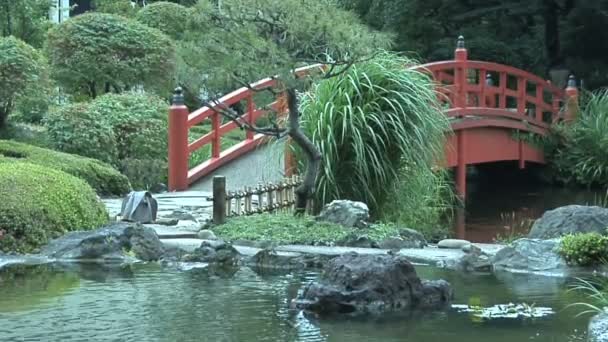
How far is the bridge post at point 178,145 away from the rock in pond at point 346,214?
4235 mm

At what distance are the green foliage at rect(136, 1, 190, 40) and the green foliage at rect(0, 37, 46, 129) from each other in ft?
23.7

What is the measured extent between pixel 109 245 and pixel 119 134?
7.50 m

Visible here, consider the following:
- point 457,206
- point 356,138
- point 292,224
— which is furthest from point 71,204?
point 457,206

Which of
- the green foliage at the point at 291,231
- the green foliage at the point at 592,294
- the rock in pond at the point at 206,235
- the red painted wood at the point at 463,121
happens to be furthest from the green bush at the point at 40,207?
the green foliage at the point at 592,294

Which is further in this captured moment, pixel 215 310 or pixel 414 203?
pixel 414 203

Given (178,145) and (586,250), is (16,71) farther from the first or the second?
(586,250)

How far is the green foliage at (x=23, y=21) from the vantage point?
24.5 metres

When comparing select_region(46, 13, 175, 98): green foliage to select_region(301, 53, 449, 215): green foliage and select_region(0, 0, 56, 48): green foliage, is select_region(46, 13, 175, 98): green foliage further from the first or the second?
select_region(301, 53, 449, 215): green foliage

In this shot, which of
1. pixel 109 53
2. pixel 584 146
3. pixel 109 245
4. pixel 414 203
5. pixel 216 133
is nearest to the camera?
pixel 109 245

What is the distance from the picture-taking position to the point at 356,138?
1335cm

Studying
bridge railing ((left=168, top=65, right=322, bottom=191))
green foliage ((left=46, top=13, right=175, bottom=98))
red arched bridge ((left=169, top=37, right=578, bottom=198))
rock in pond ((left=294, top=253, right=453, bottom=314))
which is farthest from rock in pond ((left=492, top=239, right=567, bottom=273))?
green foliage ((left=46, top=13, right=175, bottom=98))

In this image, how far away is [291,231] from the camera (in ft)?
37.3

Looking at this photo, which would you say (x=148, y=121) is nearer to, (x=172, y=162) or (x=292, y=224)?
(x=172, y=162)

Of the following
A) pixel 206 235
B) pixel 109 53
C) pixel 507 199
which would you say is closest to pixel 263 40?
pixel 206 235
